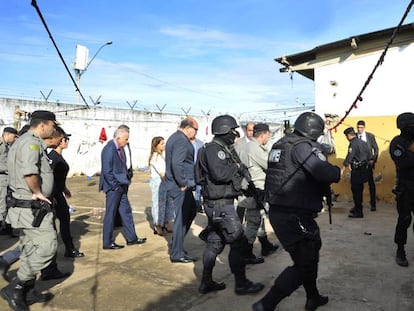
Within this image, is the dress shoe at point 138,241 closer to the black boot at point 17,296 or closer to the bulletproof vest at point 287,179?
the black boot at point 17,296

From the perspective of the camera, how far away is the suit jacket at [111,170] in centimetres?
559

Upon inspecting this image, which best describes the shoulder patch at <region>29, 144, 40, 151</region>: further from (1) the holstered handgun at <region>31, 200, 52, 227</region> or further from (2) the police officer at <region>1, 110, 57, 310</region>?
(1) the holstered handgun at <region>31, 200, 52, 227</region>

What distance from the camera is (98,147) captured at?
53.0ft

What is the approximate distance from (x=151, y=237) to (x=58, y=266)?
1844 mm

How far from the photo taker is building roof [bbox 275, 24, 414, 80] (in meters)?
8.77

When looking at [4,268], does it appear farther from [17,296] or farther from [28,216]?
[28,216]

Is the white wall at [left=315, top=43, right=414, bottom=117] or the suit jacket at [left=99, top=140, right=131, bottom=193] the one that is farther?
the white wall at [left=315, top=43, right=414, bottom=117]

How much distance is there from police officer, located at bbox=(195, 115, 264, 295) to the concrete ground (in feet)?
0.54

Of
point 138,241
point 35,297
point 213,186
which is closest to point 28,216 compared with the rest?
point 35,297

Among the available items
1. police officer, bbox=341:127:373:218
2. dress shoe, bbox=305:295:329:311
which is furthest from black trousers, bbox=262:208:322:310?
police officer, bbox=341:127:373:218

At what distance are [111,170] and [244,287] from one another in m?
2.71

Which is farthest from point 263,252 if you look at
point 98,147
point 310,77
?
point 98,147

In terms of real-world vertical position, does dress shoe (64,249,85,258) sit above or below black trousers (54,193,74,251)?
below

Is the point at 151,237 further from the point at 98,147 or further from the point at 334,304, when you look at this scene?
the point at 98,147
